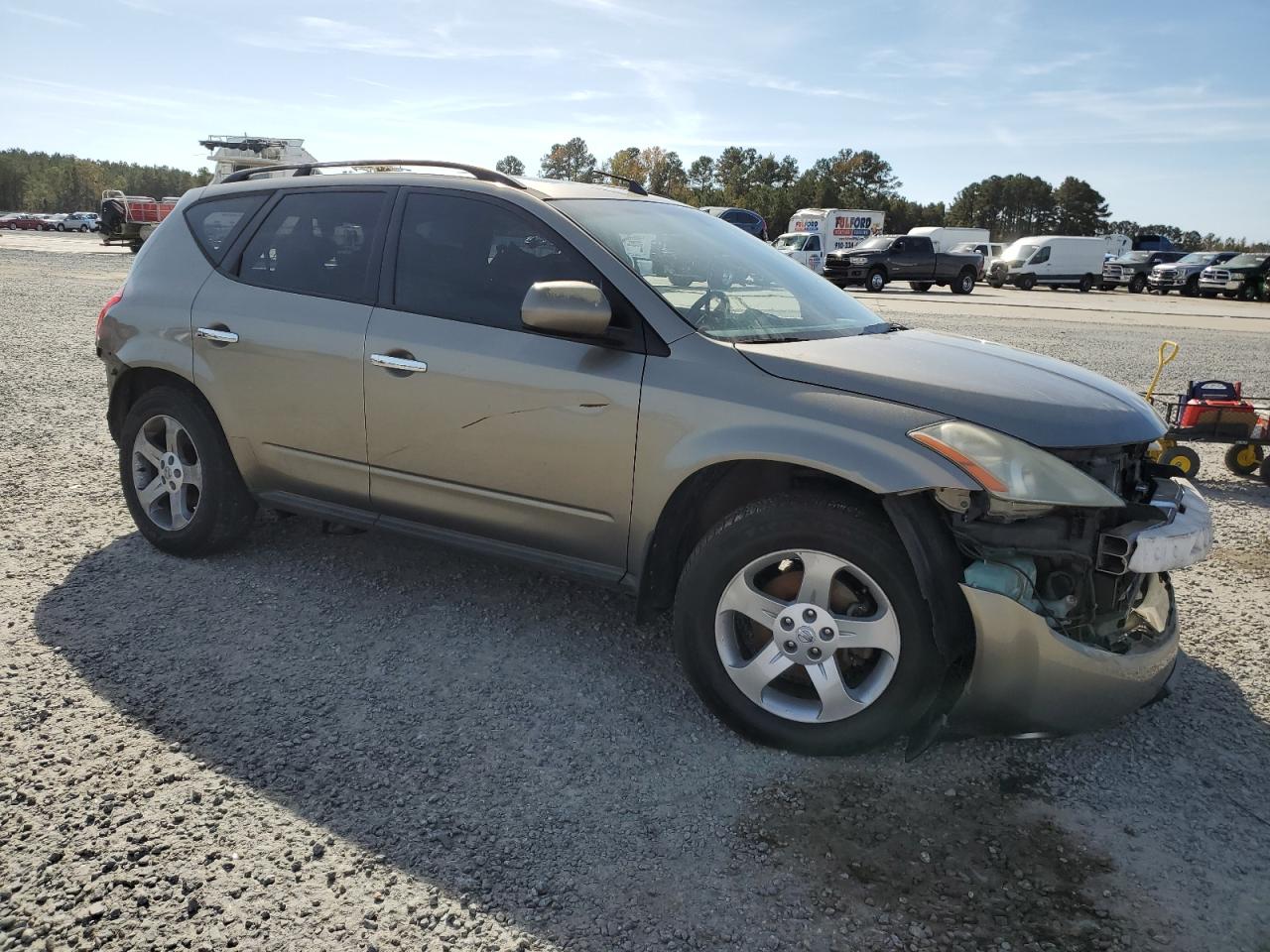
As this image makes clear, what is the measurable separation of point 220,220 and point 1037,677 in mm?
3862

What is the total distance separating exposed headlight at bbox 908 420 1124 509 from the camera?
260cm

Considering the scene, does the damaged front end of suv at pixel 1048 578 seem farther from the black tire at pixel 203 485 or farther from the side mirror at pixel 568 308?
the black tire at pixel 203 485

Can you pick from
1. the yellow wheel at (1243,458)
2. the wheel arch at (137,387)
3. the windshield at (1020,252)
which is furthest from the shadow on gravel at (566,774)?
the windshield at (1020,252)

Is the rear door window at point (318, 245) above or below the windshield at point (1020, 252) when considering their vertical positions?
below

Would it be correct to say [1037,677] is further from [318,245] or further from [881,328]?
[318,245]

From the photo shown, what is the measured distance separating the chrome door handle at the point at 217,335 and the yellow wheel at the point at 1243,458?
627 centimetres

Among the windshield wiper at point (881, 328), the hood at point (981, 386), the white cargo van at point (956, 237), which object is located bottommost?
the hood at point (981, 386)

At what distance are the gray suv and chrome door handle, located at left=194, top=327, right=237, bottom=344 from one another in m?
0.01

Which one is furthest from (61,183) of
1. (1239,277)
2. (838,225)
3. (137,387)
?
(137,387)

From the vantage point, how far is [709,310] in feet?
10.8

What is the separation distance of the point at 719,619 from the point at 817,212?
136ft

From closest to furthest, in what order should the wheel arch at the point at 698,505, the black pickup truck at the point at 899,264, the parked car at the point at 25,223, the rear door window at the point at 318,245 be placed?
the wheel arch at the point at 698,505, the rear door window at the point at 318,245, the black pickup truck at the point at 899,264, the parked car at the point at 25,223

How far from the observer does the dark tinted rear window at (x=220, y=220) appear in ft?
13.8

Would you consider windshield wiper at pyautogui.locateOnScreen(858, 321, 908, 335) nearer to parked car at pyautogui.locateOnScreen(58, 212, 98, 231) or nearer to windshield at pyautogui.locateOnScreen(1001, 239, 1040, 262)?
windshield at pyautogui.locateOnScreen(1001, 239, 1040, 262)
